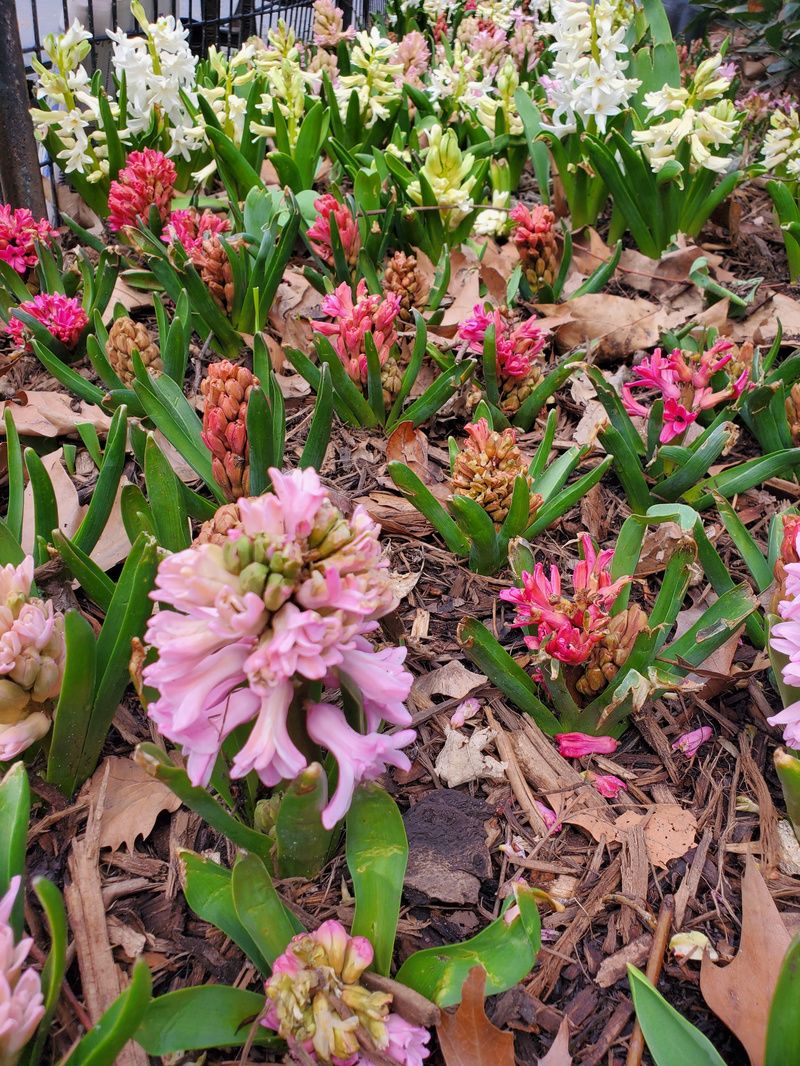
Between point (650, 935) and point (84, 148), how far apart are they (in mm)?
2701

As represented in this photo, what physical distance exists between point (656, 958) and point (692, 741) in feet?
1.25

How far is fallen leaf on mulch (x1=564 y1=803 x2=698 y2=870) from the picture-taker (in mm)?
1209

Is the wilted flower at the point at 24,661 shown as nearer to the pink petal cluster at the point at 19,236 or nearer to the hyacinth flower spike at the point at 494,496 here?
the hyacinth flower spike at the point at 494,496

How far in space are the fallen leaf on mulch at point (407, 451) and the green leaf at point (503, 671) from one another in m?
0.61

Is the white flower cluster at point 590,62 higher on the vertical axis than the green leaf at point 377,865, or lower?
higher

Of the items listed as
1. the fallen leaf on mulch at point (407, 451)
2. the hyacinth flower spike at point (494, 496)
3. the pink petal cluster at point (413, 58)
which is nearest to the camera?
the hyacinth flower spike at point (494, 496)

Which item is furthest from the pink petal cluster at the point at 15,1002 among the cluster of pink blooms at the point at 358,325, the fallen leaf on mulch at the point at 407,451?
the cluster of pink blooms at the point at 358,325

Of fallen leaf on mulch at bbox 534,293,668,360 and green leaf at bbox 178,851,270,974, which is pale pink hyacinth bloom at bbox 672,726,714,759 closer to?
green leaf at bbox 178,851,270,974

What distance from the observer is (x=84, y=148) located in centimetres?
259

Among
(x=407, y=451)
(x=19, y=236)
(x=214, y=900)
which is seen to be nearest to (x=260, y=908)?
(x=214, y=900)

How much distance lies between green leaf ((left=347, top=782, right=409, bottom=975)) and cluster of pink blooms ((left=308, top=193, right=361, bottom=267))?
64.2 inches

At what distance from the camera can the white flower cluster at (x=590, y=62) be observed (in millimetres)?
2512

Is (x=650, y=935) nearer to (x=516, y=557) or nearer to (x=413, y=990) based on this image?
(x=413, y=990)

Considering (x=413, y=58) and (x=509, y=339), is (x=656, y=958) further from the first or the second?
(x=413, y=58)
